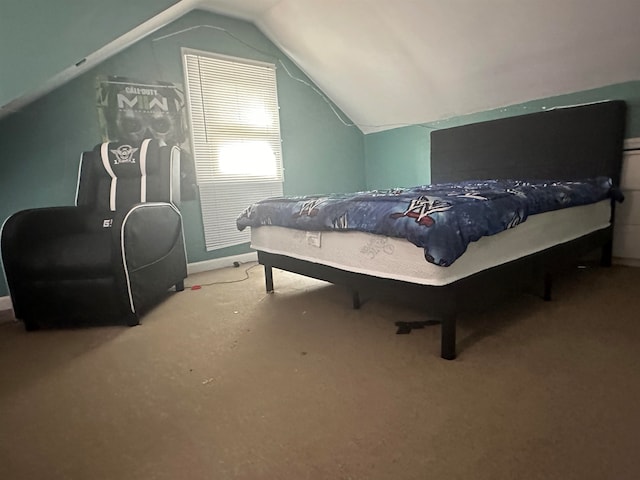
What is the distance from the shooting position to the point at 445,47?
2941 mm

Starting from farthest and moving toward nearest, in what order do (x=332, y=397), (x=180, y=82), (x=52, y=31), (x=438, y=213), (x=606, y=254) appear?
(x=180, y=82) → (x=606, y=254) → (x=52, y=31) → (x=438, y=213) → (x=332, y=397)

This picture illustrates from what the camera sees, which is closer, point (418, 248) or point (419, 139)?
point (418, 248)

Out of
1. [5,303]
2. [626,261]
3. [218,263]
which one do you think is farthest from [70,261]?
[626,261]

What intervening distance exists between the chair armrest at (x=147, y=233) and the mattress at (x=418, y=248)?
656 mm

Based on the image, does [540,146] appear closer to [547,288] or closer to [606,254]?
[606,254]

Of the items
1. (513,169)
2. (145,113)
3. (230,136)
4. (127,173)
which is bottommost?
(513,169)

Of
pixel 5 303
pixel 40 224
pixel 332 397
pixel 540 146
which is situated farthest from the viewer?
pixel 540 146

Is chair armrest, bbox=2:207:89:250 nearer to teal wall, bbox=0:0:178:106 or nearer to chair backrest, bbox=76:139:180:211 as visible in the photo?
chair backrest, bbox=76:139:180:211

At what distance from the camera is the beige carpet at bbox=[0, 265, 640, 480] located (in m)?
0.99

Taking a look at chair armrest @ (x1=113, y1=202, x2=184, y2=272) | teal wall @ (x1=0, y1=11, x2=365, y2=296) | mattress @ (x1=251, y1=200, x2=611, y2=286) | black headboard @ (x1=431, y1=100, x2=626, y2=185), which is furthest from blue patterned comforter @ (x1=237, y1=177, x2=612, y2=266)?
teal wall @ (x1=0, y1=11, x2=365, y2=296)

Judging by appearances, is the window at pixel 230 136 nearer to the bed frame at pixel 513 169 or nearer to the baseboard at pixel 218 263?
the baseboard at pixel 218 263

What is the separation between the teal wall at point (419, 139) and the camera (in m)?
2.59

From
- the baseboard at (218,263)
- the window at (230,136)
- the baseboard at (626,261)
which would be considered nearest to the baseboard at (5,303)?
the baseboard at (218,263)

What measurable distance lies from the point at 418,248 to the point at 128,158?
2.20 m
